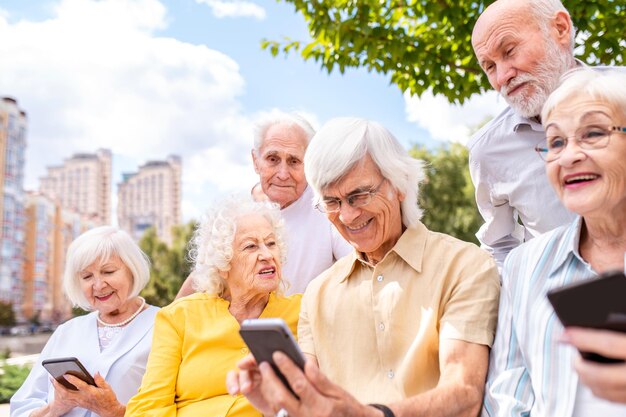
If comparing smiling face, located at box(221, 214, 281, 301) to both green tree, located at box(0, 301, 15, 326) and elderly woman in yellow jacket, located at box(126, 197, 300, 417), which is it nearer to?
elderly woman in yellow jacket, located at box(126, 197, 300, 417)

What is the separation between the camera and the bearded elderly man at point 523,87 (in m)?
→ 3.09

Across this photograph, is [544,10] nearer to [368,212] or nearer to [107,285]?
[368,212]

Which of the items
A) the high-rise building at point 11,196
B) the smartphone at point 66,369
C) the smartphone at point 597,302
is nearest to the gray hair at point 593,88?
the smartphone at point 597,302

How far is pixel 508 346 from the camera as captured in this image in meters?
2.17

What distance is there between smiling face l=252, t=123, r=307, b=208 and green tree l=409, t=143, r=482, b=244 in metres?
20.2

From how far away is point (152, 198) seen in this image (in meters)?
108

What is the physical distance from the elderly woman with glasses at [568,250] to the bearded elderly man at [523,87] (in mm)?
961

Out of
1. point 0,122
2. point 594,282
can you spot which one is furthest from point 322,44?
point 0,122

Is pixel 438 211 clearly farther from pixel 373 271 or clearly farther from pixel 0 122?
pixel 0 122

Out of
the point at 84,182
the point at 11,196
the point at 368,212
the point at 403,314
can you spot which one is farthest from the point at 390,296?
the point at 84,182

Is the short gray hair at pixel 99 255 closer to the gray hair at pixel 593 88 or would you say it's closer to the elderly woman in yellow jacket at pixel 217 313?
the elderly woman in yellow jacket at pixel 217 313

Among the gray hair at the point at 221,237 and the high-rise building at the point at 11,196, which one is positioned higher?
the high-rise building at the point at 11,196

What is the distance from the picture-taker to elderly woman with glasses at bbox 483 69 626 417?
1.95 meters

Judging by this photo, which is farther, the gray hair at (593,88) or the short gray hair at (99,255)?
the short gray hair at (99,255)
